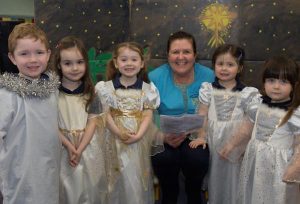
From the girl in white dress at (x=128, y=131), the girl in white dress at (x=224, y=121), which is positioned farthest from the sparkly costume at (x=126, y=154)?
the girl in white dress at (x=224, y=121)

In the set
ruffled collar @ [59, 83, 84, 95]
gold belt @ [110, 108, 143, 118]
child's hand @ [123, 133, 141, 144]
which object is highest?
ruffled collar @ [59, 83, 84, 95]

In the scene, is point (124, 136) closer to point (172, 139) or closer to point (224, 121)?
point (172, 139)

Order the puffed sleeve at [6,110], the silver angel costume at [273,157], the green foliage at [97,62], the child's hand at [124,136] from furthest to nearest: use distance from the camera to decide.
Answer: the green foliage at [97,62] < the child's hand at [124,136] < the silver angel costume at [273,157] < the puffed sleeve at [6,110]

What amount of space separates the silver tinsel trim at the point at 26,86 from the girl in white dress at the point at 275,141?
1.19 meters

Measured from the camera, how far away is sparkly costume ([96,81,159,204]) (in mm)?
2369

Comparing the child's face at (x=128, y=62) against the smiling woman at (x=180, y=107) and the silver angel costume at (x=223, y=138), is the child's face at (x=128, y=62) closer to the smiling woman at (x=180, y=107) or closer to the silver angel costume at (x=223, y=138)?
the smiling woman at (x=180, y=107)

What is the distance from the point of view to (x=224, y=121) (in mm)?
2521

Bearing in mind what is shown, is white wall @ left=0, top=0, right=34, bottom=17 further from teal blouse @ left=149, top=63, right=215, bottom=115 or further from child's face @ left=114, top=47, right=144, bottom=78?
child's face @ left=114, top=47, right=144, bottom=78

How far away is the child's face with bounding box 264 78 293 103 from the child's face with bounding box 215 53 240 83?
355mm

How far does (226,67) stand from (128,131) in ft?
2.47

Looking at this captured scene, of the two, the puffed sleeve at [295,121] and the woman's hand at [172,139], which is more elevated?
the puffed sleeve at [295,121]

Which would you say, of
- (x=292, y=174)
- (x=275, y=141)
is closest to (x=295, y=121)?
Result: (x=275, y=141)

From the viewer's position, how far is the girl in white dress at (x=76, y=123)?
222cm

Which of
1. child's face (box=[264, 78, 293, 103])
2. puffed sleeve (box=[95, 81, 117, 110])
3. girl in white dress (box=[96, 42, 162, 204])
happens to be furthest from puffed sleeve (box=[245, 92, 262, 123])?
puffed sleeve (box=[95, 81, 117, 110])
